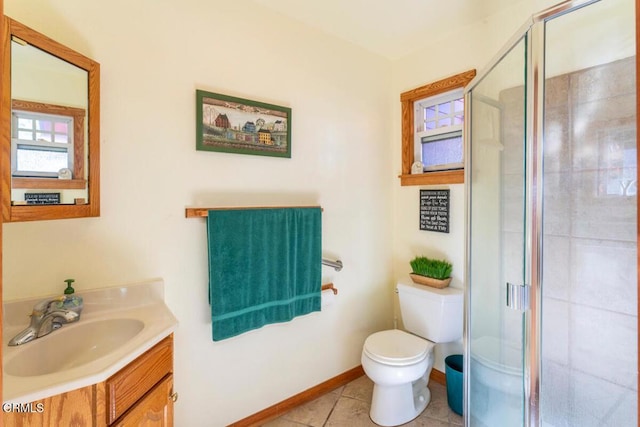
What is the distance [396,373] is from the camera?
1699 millimetres

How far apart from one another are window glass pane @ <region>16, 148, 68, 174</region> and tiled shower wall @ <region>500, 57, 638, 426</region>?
190 centimetres

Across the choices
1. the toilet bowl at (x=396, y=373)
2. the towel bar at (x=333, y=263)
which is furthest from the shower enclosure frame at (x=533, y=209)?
the towel bar at (x=333, y=263)

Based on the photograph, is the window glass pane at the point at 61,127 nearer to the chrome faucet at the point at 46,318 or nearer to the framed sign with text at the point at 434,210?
the chrome faucet at the point at 46,318

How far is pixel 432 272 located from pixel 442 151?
0.89 meters

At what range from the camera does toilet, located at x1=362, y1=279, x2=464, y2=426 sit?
1729mm

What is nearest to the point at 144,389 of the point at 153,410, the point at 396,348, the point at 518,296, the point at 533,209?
the point at 153,410

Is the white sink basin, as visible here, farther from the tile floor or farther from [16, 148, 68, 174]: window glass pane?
the tile floor

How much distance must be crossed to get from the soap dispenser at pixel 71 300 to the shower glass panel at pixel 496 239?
185cm

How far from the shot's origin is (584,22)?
142cm

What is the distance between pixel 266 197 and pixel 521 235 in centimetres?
132

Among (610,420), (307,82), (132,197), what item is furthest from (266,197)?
(610,420)

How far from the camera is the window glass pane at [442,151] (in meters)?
2.16

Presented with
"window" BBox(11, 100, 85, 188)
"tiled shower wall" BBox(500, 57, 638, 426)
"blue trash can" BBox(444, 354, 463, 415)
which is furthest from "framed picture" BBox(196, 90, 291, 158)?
"blue trash can" BBox(444, 354, 463, 415)

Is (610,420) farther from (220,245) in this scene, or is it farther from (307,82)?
(307,82)
